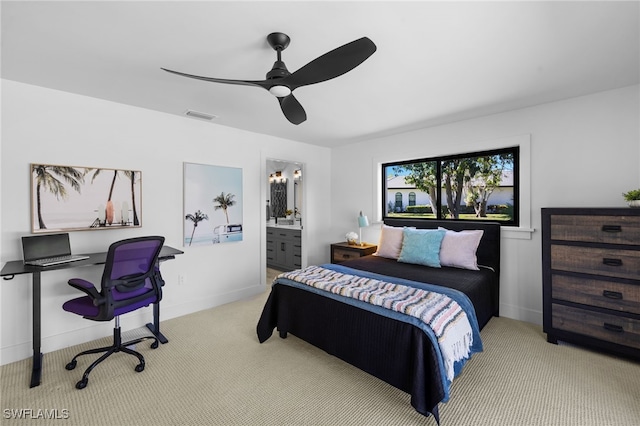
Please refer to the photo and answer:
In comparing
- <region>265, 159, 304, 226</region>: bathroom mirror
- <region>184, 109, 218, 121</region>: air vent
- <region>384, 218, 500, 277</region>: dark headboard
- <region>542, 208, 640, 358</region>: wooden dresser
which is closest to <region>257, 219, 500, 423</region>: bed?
<region>384, 218, 500, 277</region>: dark headboard

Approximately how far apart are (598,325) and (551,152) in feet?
5.64

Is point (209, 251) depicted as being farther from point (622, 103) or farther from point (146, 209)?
point (622, 103)

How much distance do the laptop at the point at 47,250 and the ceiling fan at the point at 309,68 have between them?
6.26 ft

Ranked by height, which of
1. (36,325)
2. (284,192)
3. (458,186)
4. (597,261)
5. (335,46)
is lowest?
(36,325)

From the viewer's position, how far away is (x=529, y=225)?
3.23 m

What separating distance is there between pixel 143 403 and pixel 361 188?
3860mm

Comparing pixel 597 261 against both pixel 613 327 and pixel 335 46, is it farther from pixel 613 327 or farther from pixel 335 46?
pixel 335 46

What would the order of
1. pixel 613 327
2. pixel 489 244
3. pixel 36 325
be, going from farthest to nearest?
pixel 489 244
pixel 613 327
pixel 36 325

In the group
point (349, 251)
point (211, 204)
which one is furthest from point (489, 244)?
point (211, 204)

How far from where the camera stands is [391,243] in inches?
147

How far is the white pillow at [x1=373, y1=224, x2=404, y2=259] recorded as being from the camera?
12.1 feet

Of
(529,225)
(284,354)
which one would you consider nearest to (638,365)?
(529,225)

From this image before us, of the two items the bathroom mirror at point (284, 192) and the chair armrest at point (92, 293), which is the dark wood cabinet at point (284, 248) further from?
the chair armrest at point (92, 293)

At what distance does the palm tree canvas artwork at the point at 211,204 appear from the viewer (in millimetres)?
3529
